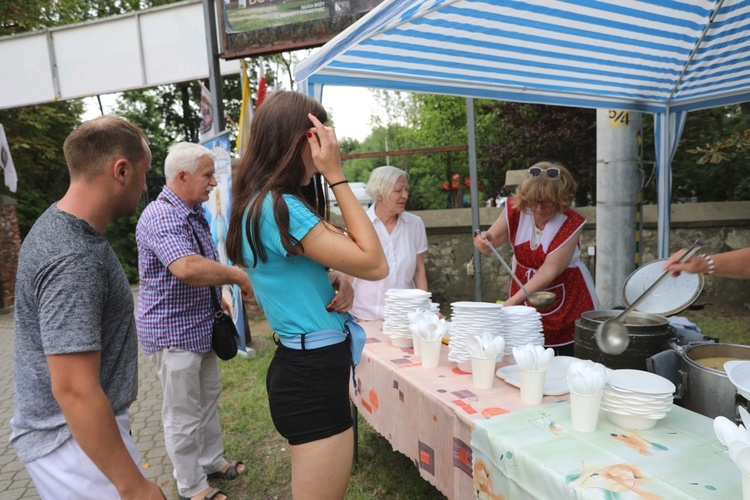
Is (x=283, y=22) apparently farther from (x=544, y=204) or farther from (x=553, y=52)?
(x=544, y=204)

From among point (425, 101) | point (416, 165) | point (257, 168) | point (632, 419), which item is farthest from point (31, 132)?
point (632, 419)

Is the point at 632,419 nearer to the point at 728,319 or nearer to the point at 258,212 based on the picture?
the point at 258,212

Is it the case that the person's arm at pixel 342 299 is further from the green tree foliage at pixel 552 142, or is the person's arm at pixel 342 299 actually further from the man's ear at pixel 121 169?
the green tree foliage at pixel 552 142

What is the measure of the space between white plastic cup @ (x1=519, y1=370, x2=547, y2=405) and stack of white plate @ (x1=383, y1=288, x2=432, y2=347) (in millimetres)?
804

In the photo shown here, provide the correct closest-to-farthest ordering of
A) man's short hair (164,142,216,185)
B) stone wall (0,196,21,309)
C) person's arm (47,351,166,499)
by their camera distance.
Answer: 1. person's arm (47,351,166,499)
2. man's short hair (164,142,216,185)
3. stone wall (0,196,21,309)

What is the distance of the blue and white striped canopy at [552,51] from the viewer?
2.35 m

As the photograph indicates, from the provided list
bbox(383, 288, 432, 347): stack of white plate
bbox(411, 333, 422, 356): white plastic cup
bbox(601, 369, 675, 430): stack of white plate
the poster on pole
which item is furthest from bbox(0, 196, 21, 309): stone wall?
bbox(601, 369, 675, 430): stack of white plate

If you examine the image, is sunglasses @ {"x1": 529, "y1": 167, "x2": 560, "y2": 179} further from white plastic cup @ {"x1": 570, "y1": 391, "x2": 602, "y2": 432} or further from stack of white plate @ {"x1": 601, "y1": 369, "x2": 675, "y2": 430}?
white plastic cup @ {"x1": 570, "y1": 391, "x2": 602, "y2": 432}

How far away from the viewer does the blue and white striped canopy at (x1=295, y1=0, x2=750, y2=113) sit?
2346mm

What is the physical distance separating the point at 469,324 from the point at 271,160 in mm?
1044

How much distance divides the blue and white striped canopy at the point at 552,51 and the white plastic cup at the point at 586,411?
1.56 m

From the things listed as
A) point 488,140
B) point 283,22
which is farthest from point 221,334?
point 488,140

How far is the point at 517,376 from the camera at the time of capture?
1.81m

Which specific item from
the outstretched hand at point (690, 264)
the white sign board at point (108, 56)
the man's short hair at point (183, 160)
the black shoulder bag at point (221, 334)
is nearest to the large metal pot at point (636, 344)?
the outstretched hand at point (690, 264)
